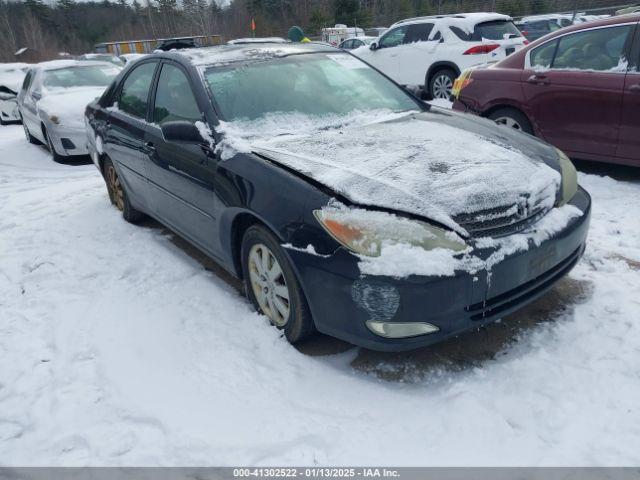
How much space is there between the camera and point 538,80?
5.34m

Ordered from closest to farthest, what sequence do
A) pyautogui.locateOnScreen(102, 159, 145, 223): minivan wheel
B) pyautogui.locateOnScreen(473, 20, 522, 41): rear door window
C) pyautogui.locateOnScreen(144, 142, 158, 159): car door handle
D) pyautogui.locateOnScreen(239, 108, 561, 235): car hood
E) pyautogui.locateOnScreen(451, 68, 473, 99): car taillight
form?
pyautogui.locateOnScreen(239, 108, 561, 235): car hood
pyautogui.locateOnScreen(144, 142, 158, 159): car door handle
pyautogui.locateOnScreen(102, 159, 145, 223): minivan wheel
pyautogui.locateOnScreen(451, 68, 473, 99): car taillight
pyautogui.locateOnScreen(473, 20, 522, 41): rear door window

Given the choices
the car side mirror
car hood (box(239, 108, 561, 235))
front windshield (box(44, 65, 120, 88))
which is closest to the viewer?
car hood (box(239, 108, 561, 235))

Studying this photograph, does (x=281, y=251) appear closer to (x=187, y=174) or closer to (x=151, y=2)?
(x=187, y=174)

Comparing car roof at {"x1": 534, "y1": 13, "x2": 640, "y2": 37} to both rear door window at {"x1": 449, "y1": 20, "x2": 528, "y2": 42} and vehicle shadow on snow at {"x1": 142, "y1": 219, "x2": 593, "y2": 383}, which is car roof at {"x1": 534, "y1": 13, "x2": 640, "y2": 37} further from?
rear door window at {"x1": 449, "y1": 20, "x2": 528, "y2": 42}

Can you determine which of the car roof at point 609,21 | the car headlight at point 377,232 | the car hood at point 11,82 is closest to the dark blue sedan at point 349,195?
the car headlight at point 377,232

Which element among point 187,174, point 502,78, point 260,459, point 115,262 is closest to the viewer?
point 260,459

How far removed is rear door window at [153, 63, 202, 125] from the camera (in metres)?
3.42

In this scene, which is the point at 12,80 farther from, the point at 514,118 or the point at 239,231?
the point at 239,231

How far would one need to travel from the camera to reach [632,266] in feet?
11.4

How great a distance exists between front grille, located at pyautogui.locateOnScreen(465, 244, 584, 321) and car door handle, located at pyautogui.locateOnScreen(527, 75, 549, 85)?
3.10 m

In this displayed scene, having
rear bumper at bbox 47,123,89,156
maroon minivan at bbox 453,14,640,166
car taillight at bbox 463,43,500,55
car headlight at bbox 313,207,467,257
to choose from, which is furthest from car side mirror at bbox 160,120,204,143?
car taillight at bbox 463,43,500,55

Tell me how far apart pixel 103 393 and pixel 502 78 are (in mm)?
5084

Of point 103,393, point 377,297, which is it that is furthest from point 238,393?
point 377,297

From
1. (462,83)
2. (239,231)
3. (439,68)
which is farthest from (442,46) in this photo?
(239,231)
